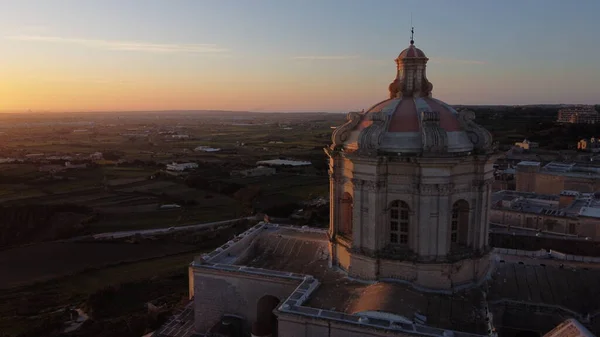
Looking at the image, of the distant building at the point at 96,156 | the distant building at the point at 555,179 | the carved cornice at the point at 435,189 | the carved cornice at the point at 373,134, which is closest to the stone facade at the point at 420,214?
the carved cornice at the point at 435,189

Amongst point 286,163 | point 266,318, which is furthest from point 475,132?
point 286,163

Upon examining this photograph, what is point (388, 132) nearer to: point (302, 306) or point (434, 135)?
point (434, 135)

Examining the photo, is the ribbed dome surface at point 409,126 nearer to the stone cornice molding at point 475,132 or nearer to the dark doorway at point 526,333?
the stone cornice molding at point 475,132

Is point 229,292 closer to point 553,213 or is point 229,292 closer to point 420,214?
point 420,214

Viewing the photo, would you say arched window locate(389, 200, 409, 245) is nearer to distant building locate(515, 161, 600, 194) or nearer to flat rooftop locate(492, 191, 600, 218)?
flat rooftop locate(492, 191, 600, 218)

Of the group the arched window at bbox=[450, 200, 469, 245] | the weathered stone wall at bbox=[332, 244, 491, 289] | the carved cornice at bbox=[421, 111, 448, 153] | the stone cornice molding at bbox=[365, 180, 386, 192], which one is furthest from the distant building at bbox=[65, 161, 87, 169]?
the carved cornice at bbox=[421, 111, 448, 153]

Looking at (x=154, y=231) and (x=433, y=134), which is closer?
(x=433, y=134)
